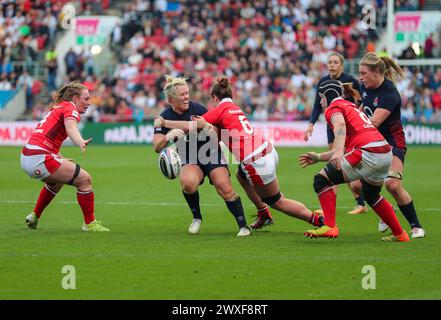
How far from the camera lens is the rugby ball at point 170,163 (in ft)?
39.0

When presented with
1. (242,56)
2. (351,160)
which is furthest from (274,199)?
(242,56)

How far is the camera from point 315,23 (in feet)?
123

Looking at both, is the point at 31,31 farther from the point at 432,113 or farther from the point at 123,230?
the point at 123,230

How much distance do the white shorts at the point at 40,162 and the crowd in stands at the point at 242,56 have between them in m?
21.8

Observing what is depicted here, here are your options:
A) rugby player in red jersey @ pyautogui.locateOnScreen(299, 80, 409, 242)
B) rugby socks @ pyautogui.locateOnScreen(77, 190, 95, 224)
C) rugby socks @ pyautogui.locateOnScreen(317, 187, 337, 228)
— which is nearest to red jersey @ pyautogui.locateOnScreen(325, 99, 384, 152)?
rugby player in red jersey @ pyautogui.locateOnScreen(299, 80, 409, 242)

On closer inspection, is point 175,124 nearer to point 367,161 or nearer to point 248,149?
point 248,149

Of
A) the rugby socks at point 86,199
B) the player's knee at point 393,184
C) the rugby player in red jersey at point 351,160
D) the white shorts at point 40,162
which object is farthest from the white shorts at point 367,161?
the white shorts at point 40,162

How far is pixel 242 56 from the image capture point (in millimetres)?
36812

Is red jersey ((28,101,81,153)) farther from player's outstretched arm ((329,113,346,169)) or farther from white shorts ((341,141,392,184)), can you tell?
white shorts ((341,141,392,184))

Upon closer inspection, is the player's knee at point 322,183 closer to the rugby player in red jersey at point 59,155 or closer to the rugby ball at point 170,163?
the rugby ball at point 170,163

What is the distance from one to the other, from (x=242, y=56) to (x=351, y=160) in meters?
26.1
